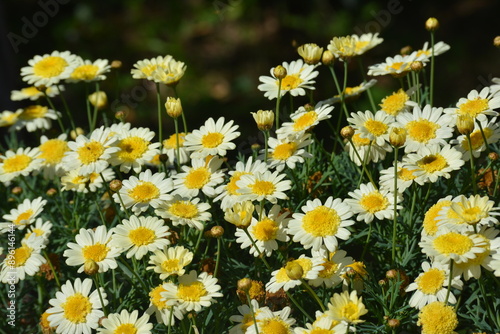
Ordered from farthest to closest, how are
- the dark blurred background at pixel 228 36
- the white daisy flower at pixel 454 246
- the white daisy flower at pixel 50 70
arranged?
the dark blurred background at pixel 228 36 < the white daisy flower at pixel 50 70 < the white daisy flower at pixel 454 246

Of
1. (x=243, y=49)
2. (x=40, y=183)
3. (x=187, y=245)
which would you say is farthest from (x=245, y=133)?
(x=187, y=245)

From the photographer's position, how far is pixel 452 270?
1343 mm

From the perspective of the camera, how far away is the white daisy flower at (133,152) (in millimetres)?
1659

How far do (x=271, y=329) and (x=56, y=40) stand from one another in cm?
363

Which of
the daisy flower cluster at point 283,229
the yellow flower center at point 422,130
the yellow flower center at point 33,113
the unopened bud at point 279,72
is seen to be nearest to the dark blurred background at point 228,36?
the yellow flower center at point 33,113

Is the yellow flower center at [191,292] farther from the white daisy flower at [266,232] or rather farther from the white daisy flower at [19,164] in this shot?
the white daisy flower at [19,164]

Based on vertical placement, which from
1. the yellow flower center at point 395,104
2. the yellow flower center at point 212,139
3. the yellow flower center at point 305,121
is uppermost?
the yellow flower center at point 395,104

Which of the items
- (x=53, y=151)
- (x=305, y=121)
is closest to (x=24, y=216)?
(x=53, y=151)

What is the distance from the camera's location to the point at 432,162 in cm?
151

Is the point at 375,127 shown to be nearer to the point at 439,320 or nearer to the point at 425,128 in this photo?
the point at 425,128

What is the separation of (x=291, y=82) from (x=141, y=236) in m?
0.58

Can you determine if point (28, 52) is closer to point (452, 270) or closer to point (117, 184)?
point (117, 184)

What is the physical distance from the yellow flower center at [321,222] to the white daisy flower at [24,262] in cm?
60

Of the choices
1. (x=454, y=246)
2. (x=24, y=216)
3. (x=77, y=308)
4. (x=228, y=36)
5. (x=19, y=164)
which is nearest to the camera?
(x=454, y=246)
